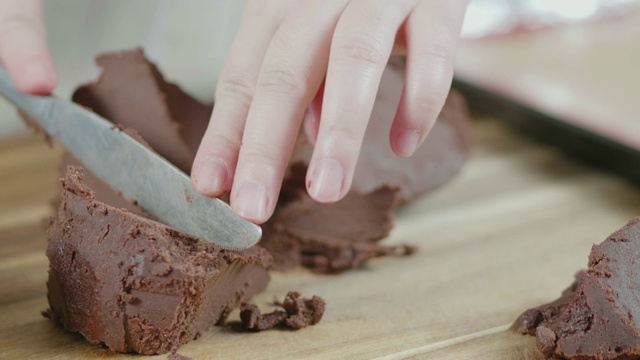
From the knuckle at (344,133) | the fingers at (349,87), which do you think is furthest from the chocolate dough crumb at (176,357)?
the knuckle at (344,133)

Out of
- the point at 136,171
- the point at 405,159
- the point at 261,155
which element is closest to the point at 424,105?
the point at 261,155

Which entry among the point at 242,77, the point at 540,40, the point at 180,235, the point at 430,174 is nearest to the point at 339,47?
the point at 242,77

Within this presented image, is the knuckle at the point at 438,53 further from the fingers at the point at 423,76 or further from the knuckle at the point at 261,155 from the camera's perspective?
the knuckle at the point at 261,155

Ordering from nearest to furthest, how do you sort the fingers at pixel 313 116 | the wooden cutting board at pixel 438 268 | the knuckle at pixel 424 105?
the wooden cutting board at pixel 438 268 < the knuckle at pixel 424 105 < the fingers at pixel 313 116

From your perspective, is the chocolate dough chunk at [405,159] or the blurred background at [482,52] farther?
the blurred background at [482,52]

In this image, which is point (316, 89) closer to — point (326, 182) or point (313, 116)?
point (313, 116)

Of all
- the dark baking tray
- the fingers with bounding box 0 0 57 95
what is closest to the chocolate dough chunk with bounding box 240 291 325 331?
the fingers with bounding box 0 0 57 95

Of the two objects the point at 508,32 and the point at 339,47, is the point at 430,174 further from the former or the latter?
the point at 508,32
